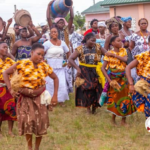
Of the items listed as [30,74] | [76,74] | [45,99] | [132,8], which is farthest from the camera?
[132,8]

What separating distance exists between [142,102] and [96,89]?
2371mm

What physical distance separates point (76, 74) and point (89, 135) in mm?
1878

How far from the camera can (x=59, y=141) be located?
5777 millimetres

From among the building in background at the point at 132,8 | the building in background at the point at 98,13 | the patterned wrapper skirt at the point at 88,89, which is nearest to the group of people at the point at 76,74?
the patterned wrapper skirt at the point at 88,89

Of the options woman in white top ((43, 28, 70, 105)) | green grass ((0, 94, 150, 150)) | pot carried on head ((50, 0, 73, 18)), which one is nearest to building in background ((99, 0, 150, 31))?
pot carried on head ((50, 0, 73, 18))

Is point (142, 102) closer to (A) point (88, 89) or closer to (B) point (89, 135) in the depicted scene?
(B) point (89, 135)

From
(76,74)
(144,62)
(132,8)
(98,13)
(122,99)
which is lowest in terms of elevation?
(122,99)

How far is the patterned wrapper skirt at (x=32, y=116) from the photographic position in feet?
16.1

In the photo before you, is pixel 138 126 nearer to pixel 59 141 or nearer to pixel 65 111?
pixel 59 141

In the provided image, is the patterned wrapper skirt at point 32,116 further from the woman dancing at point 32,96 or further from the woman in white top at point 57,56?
the woman in white top at point 57,56

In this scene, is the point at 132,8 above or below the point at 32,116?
above

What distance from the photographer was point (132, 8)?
24297 millimetres

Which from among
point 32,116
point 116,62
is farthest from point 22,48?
point 32,116

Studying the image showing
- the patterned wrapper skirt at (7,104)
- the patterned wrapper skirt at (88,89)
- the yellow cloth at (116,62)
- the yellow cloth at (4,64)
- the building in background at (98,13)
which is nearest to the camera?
the yellow cloth at (4,64)
